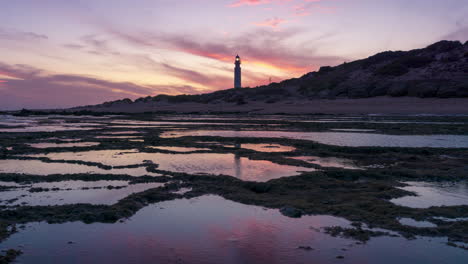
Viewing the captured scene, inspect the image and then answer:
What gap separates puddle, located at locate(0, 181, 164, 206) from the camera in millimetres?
8812

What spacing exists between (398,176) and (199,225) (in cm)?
751

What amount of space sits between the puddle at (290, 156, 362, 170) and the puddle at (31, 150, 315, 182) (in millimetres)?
1357

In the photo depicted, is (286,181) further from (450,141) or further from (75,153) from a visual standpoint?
(450,141)

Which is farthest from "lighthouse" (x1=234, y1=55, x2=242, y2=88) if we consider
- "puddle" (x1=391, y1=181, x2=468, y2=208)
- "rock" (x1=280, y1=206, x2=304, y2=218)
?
"rock" (x1=280, y1=206, x2=304, y2=218)

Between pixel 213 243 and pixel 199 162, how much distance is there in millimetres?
7963

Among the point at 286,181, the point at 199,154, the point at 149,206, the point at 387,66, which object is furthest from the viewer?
the point at 387,66

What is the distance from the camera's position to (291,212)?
25.7 feet

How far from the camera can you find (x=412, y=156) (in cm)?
1511

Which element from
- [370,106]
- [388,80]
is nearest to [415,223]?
[370,106]

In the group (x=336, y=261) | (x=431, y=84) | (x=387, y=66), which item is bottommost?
(x=336, y=261)

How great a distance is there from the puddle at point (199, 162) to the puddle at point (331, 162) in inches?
53.4

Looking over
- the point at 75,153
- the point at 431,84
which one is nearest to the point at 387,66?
the point at 431,84

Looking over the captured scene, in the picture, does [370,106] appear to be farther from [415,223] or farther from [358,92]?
[415,223]

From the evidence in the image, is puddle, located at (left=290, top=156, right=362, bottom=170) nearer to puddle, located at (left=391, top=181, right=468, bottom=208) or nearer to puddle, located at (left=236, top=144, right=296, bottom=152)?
puddle, located at (left=236, top=144, right=296, bottom=152)
